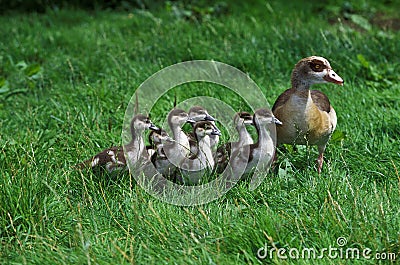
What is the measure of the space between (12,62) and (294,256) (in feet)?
18.3

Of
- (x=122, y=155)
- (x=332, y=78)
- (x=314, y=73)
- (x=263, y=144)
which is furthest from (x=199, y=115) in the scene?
(x=332, y=78)

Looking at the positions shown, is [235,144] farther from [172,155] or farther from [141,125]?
[141,125]

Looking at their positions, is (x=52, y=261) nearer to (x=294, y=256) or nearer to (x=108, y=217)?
(x=108, y=217)

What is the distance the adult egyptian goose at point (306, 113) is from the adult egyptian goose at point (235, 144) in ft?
0.91

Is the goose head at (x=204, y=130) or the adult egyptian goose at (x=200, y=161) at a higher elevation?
the goose head at (x=204, y=130)

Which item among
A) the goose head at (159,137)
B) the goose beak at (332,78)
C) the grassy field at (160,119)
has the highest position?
the goose beak at (332,78)

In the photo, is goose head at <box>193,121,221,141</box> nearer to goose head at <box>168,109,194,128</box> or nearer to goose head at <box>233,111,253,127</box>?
goose head at <box>168,109,194,128</box>

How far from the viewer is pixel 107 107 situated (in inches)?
249

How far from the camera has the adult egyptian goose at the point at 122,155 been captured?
4711 mm

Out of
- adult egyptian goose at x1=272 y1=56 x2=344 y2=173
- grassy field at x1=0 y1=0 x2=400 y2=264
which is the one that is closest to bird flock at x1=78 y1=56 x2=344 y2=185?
adult egyptian goose at x1=272 y1=56 x2=344 y2=173

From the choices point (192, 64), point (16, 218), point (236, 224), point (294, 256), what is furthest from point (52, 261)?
point (192, 64)

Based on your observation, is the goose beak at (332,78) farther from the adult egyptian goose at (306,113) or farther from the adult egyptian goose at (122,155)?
the adult egyptian goose at (122,155)

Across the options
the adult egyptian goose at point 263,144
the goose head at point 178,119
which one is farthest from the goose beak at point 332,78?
the goose head at point 178,119

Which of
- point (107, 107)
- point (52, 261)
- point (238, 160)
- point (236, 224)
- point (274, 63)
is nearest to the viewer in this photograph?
point (52, 261)
